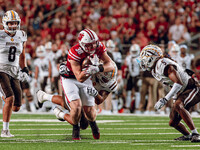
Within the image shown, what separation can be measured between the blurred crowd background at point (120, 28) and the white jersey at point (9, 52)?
474 cm

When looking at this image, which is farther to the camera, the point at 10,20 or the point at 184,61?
the point at 184,61

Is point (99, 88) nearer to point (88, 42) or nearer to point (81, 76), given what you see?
point (81, 76)

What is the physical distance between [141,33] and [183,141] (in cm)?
781

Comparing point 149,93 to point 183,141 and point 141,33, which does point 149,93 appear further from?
point 183,141

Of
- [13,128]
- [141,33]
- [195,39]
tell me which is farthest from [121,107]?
A: [13,128]

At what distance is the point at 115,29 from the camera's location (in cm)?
1398

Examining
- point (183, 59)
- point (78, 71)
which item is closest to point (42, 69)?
point (183, 59)

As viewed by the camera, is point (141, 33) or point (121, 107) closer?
point (121, 107)

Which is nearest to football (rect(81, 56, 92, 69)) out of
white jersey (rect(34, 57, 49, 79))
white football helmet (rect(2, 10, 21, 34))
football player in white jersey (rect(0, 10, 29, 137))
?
football player in white jersey (rect(0, 10, 29, 137))

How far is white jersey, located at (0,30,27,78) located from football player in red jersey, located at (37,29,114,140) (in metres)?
0.75

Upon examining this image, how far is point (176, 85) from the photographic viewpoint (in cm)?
573

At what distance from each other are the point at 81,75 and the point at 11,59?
4.05ft

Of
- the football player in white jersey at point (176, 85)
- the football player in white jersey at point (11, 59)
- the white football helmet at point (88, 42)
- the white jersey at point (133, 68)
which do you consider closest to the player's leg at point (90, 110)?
the white football helmet at point (88, 42)

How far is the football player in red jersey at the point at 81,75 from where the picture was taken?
19.3 feet
